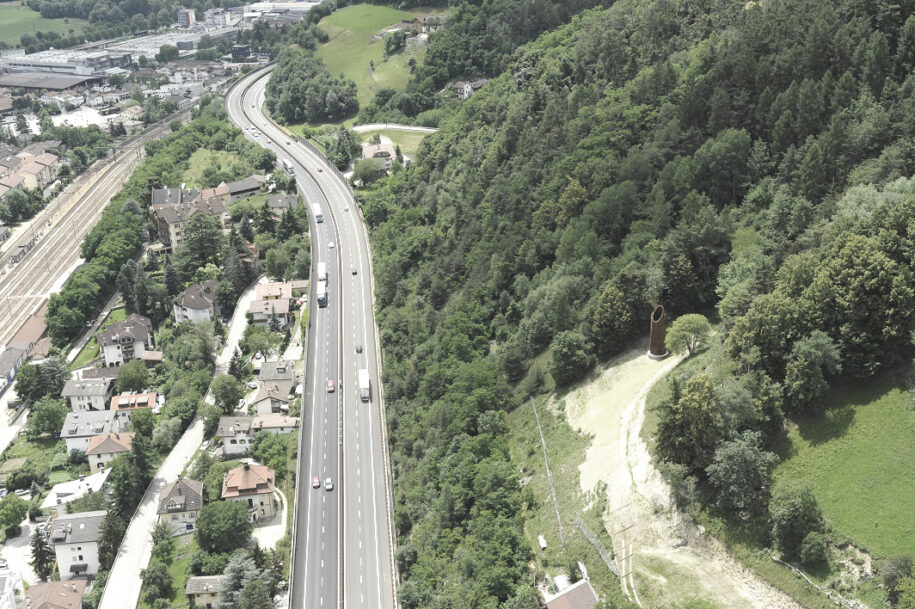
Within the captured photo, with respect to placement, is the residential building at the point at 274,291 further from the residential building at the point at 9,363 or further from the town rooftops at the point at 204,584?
the town rooftops at the point at 204,584

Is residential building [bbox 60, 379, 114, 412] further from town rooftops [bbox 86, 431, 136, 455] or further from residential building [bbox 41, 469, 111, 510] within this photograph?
residential building [bbox 41, 469, 111, 510]

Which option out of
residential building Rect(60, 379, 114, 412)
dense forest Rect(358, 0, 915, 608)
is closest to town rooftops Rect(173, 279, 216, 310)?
residential building Rect(60, 379, 114, 412)

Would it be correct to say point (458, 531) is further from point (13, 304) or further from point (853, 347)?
point (13, 304)

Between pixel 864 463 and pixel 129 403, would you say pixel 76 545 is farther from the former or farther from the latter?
pixel 864 463

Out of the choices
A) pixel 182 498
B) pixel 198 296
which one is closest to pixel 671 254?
pixel 182 498

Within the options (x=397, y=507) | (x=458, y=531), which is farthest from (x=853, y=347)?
(x=397, y=507)

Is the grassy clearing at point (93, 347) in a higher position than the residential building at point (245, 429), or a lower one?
lower

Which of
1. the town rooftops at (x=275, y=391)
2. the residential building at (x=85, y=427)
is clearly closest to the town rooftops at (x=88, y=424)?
the residential building at (x=85, y=427)
